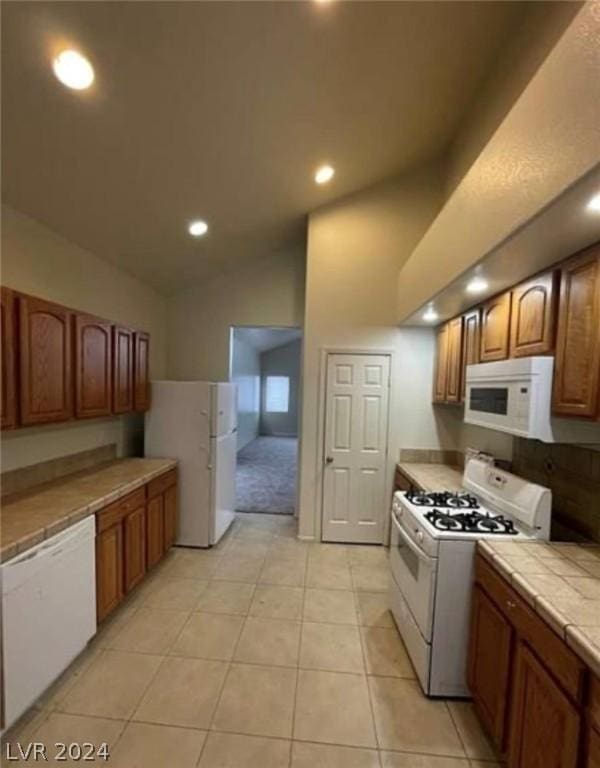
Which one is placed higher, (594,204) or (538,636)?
(594,204)

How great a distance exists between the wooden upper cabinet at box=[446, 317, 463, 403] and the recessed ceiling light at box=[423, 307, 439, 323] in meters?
0.14

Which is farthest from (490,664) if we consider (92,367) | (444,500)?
(92,367)

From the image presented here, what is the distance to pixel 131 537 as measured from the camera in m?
2.85

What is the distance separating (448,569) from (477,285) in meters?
1.62

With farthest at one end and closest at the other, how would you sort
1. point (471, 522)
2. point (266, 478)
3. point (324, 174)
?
point (266, 478) → point (324, 174) → point (471, 522)

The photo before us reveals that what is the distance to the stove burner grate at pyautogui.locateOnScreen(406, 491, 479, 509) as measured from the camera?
2.61 m

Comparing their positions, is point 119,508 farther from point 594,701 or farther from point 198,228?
point 594,701

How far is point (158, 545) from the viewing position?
132 inches

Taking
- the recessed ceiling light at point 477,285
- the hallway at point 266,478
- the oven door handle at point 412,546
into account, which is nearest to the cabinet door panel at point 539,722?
the oven door handle at point 412,546

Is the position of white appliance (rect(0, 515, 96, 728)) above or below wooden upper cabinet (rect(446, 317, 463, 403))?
below

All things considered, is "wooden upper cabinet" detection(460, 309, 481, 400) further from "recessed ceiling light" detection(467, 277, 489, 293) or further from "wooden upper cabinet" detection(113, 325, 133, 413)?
"wooden upper cabinet" detection(113, 325, 133, 413)

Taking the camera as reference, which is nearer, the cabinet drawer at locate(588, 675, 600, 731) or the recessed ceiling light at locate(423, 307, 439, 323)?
the cabinet drawer at locate(588, 675, 600, 731)

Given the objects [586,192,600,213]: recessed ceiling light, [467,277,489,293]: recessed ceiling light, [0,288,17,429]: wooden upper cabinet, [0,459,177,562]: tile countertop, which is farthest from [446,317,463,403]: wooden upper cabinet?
[0,288,17,429]: wooden upper cabinet

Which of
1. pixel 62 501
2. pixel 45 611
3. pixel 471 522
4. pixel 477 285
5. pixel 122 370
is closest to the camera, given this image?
pixel 45 611
